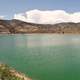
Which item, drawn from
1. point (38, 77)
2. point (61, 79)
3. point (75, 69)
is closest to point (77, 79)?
point (61, 79)

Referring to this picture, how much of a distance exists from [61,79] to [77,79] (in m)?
0.98

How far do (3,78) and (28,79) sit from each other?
12.5 feet

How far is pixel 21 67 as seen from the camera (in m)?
22.3

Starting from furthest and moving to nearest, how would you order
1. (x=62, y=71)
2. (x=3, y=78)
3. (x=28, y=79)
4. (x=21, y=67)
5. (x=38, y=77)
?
1. (x=21, y=67)
2. (x=62, y=71)
3. (x=38, y=77)
4. (x=28, y=79)
5. (x=3, y=78)

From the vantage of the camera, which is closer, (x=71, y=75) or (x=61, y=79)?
(x=61, y=79)

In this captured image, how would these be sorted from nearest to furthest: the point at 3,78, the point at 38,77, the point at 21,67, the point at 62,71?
the point at 3,78
the point at 38,77
the point at 62,71
the point at 21,67

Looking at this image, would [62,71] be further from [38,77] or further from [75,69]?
[38,77]

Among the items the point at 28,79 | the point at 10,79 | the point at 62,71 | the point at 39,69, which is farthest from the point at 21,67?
the point at 10,79

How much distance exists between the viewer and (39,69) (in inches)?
845

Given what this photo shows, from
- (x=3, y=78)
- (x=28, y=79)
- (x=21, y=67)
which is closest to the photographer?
(x=3, y=78)

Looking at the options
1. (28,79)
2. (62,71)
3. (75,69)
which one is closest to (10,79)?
(28,79)

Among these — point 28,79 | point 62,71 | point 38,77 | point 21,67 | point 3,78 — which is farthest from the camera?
point 21,67

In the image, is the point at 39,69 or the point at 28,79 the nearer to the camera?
the point at 28,79

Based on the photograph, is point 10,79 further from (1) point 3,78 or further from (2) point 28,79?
(2) point 28,79
